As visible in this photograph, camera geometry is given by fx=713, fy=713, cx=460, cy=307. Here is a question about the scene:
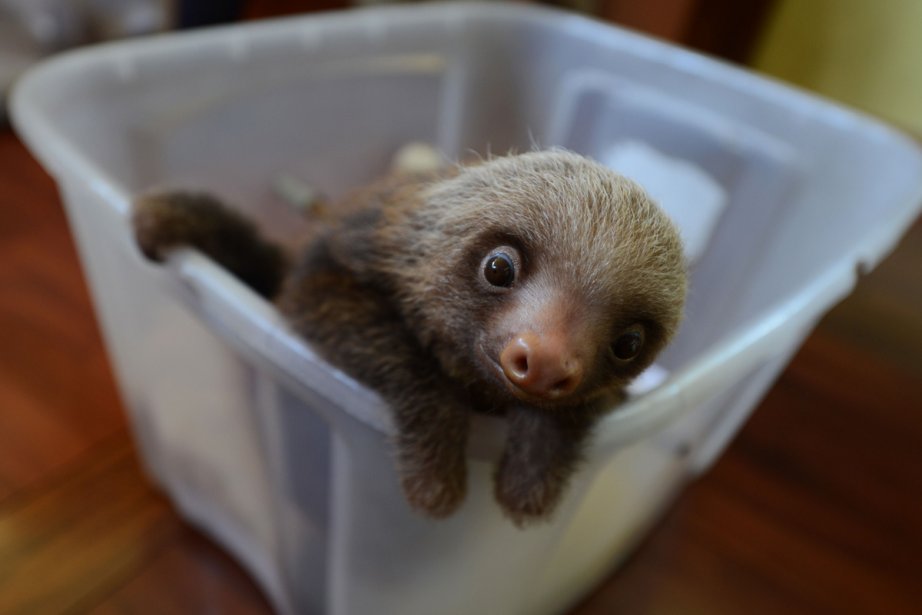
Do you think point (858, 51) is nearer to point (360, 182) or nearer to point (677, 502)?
point (677, 502)

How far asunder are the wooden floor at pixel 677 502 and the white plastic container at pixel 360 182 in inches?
2.5

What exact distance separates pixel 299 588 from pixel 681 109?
852 millimetres

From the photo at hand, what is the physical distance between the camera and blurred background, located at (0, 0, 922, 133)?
25.0 inches

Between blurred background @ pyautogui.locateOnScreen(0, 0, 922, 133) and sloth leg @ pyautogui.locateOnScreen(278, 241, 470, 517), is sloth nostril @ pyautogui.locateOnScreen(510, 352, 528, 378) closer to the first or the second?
sloth leg @ pyautogui.locateOnScreen(278, 241, 470, 517)

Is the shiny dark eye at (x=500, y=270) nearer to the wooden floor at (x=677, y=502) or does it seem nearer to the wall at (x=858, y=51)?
the wall at (x=858, y=51)

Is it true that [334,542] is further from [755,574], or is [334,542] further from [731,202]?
[731,202]

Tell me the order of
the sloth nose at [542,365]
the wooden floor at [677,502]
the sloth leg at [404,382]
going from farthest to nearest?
the wooden floor at [677,502], the sloth leg at [404,382], the sloth nose at [542,365]

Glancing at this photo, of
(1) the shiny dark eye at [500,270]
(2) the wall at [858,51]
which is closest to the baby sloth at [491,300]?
(1) the shiny dark eye at [500,270]

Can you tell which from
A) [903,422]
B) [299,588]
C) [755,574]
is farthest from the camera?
[903,422]

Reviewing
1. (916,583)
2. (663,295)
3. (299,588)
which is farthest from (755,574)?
(663,295)

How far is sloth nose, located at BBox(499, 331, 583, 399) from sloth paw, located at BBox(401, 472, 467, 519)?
15cm

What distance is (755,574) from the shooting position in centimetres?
93

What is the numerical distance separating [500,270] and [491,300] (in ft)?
0.06

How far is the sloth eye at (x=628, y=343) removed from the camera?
1.30 feet
